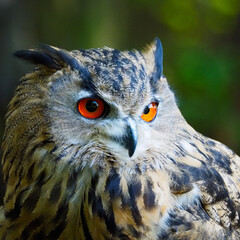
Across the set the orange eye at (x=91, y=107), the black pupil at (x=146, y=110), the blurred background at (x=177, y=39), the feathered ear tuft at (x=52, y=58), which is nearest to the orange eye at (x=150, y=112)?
the black pupil at (x=146, y=110)

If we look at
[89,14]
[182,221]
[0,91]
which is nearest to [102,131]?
[182,221]

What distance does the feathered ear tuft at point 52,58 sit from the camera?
5.08 ft

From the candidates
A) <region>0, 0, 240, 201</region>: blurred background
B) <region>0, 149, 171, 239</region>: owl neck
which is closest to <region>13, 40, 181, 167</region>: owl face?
<region>0, 149, 171, 239</region>: owl neck

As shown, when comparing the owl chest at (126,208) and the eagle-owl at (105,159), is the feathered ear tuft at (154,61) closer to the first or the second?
the eagle-owl at (105,159)

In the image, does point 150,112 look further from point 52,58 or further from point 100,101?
point 52,58

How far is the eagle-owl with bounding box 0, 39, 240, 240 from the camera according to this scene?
1.52 metres

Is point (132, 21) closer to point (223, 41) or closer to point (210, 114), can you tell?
point (223, 41)

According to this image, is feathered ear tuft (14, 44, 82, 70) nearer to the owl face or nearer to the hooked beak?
the owl face

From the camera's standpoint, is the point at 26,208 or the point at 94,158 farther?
the point at 26,208

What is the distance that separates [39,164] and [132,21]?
433 centimetres

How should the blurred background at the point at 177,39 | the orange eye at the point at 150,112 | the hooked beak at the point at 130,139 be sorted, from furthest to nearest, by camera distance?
1. the blurred background at the point at 177,39
2. the orange eye at the point at 150,112
3. the hooked beak at the point at 130,139

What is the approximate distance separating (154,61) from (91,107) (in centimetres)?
35

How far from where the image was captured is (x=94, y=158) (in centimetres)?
156

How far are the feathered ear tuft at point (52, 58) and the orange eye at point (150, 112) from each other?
273mm
